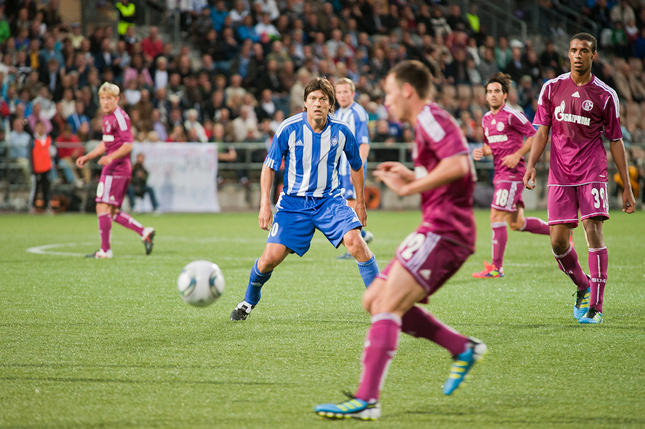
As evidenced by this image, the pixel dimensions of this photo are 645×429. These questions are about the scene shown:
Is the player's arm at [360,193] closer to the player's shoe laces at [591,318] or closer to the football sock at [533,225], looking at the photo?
the player's shoe laces at [591,318]

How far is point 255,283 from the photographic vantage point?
6.25 metres

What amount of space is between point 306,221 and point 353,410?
8.64 feet

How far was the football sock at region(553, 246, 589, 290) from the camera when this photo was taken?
6422 millimetres

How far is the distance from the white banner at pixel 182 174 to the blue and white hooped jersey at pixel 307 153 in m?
12.7

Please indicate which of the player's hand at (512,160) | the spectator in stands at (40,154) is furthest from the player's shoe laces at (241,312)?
the spectator in stands at (40,154)

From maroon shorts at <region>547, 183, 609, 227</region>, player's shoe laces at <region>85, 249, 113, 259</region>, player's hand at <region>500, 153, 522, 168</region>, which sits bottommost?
player's shoe laces at <region>85, 249, 113, 259</region>

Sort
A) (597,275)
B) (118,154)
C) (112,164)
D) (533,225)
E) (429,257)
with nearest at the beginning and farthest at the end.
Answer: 1. (429,257)
2. (597,275)
3. (533,225)
4. (118,154)
5. (112,164)

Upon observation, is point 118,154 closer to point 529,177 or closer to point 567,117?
point 529,177

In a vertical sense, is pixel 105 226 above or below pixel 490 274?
above

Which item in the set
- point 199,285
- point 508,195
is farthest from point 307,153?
point 508,195

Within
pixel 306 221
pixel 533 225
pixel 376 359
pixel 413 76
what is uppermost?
pixel 413 76

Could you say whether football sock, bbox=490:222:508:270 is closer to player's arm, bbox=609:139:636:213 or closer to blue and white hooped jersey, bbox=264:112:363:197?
player's arm, bbox=609:139:636:213

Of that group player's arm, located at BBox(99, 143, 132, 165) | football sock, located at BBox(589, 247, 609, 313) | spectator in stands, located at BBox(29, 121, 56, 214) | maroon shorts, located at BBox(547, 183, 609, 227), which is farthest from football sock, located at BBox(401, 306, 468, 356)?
spectator in stands, located at BBox(29, 121, 56, 214)

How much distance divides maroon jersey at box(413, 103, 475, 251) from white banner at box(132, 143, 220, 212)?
1522 cm
